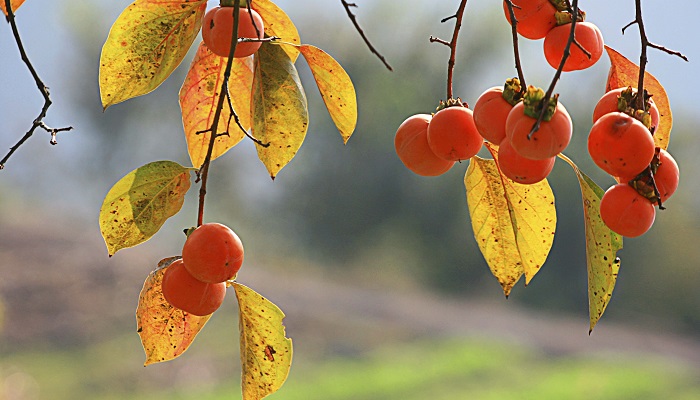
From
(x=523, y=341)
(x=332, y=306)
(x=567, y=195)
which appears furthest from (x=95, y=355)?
(x=567, y=195)

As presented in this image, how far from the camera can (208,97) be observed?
41cm

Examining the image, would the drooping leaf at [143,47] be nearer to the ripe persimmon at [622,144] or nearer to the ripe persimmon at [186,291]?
the ripe persimmon at [186,291]

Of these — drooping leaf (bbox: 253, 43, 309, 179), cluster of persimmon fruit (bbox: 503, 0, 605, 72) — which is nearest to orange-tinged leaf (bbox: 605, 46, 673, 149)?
cluster of persimmon fruit (bbox: 503, 0, 605, 72)

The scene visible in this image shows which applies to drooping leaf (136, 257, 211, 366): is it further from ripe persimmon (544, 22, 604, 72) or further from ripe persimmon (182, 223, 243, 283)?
ripe persimmon (544, 22, 604, 72)

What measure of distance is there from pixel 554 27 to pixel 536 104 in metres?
0.10

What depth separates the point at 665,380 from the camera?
12.3 feet

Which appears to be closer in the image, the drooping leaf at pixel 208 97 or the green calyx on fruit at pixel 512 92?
the green calyx on fruit at pixel 512 92

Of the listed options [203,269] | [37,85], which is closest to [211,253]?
[203,269]

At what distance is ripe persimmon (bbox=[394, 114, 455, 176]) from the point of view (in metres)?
0.33

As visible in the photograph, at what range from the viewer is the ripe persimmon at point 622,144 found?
277 mm

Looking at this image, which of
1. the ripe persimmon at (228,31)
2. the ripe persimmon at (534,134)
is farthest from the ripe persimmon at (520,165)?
the ripe persimmon at (228,31)

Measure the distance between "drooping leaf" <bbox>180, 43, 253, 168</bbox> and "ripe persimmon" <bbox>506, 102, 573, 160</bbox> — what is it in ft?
0.55

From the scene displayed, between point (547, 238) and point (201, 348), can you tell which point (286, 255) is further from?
point (547, 238)

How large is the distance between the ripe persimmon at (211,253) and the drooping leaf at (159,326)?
0.04m
